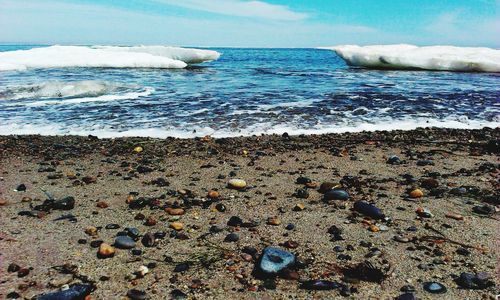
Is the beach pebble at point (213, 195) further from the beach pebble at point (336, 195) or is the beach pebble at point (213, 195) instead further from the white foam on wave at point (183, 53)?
the white foam on wave at point (183, 53)

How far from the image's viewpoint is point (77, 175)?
4598 mm

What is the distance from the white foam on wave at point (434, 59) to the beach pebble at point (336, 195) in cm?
2511

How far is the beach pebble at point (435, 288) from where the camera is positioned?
7.34 feet

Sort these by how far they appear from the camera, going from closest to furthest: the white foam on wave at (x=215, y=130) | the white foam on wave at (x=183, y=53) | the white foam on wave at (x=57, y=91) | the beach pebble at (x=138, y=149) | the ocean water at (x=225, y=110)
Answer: the beach pebble at (x=138, y=149), the white foam on wave at (x=215, y=130), the ocean water at (x=225, y=110), the white foam on wave at (x=57, y=91), the white foam on wave at (x=183, y=53)

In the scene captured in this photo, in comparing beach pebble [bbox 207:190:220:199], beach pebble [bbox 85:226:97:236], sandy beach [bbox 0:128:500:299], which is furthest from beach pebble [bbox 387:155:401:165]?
beach pebble [bbox 85:226:97:236]

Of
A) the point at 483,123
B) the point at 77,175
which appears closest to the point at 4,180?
the point at 77,175

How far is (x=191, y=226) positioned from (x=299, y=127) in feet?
15.9

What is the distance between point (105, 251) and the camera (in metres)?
2.65

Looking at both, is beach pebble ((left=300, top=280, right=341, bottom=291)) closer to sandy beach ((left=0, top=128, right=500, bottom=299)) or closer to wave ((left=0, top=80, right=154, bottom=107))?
sandy beach ((left=0, top=128, right=500, bottom=299))

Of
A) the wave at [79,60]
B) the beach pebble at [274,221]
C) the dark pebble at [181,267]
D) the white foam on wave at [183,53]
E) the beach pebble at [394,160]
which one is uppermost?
the white foam on wave at [183,53]

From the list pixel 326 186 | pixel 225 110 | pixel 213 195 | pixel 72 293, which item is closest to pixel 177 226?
pixel 213 195

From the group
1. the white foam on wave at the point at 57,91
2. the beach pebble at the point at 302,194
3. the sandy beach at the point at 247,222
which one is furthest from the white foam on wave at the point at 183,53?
the beach pebble at the point at 302,194

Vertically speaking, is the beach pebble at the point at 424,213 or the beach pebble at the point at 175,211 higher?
the beach pebble at the point at 424,213

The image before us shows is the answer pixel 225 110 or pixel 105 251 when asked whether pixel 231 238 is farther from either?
pixel 225 110
